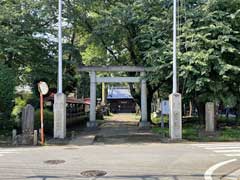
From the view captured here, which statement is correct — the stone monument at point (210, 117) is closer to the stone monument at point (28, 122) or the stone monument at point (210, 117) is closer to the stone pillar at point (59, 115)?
the stone pillar at point (59, 115)

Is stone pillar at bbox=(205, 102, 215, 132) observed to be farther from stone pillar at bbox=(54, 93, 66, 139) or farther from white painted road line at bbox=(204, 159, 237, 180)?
white painted road line at bbox=(204, 159, 237, 180)

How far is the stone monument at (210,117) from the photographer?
27.2 m

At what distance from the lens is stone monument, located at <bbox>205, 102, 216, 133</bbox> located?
89.3ft

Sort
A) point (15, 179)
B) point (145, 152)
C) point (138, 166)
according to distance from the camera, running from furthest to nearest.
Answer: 1. point (145, 152)
2. point (138, 166)
3. point (15, 179)

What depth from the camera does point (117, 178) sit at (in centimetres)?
1175

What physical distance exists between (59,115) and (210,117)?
9443 mm

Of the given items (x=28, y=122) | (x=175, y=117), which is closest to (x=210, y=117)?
(x=175, y=117)

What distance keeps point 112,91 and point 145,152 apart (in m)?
74.8

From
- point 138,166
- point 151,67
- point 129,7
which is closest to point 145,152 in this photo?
point 138,166

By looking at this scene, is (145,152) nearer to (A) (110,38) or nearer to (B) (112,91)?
(A) (110,38)

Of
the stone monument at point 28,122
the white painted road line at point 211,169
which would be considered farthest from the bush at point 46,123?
the white painted road line at point 211,169

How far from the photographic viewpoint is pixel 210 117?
27.3 m

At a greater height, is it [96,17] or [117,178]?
[96,17]

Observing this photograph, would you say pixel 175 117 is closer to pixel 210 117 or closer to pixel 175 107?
pixel 175 107
